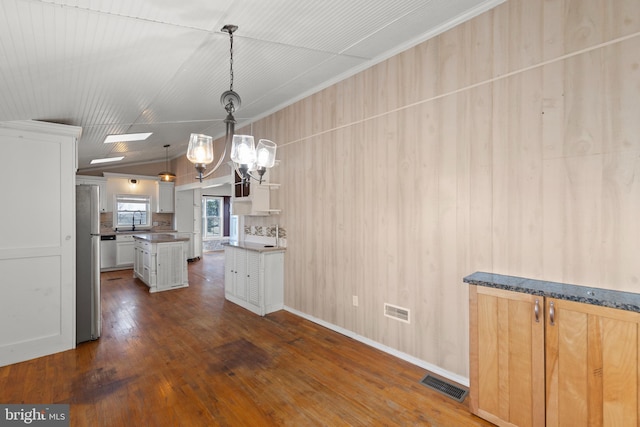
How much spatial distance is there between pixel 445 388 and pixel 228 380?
183 centimetres

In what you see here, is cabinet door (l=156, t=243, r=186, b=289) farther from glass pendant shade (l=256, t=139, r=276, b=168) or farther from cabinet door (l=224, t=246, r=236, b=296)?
glass pendant shade (l=256, t=139, r=276, b=168)

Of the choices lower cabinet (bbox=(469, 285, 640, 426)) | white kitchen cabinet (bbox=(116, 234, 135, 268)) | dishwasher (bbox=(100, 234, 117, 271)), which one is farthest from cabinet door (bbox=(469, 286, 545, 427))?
dishwasher (bbox=(100, 234, 117, 271))

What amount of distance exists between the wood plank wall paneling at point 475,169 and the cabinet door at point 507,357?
1.30ft

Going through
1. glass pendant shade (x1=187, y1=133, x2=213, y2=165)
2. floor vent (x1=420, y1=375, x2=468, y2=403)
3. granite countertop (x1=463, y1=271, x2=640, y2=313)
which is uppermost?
glass pendant shade (x1=187, y1=133, x2=213, y2=165)

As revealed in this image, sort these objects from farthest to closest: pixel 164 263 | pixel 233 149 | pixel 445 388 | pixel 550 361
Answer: pixel 164 263 < pixel 445 388 < pixel 233 149 < pixel 550 361

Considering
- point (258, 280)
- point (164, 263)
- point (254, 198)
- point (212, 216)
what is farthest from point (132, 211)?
point (258, 280)

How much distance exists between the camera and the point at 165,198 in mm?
8320

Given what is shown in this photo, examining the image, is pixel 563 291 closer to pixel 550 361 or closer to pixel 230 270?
pixel 550 361

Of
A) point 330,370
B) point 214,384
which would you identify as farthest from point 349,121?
point 214,384

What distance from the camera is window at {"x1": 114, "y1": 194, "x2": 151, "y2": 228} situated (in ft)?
25.1

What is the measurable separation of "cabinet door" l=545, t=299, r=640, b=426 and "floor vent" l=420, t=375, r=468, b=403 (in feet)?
2.08

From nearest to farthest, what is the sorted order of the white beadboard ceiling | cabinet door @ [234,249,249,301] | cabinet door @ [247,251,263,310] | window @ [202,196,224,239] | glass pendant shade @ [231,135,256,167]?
1. the white beadboard ceiling
2. glass pendant shade @ [231,135,256,167]
3. cabinet door @ [247,251,263,310]
4. cabinet door @ [234,249,249,301]
5. window @ [202,196,224,239]

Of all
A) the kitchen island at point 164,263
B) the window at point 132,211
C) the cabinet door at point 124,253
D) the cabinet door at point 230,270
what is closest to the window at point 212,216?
the window at point 132,211

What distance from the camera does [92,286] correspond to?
336 centimetres
